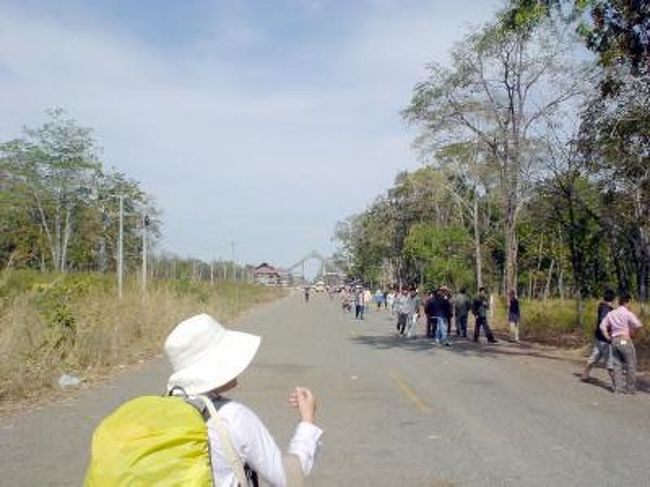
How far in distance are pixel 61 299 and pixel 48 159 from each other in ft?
103

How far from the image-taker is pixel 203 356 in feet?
10.6

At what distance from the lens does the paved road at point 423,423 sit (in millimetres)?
7707

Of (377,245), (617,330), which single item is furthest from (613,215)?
(377,245)

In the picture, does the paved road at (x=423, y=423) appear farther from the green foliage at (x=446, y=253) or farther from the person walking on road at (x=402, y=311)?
the green foliage at (x=446, y=253)

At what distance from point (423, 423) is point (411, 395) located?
8.94ft

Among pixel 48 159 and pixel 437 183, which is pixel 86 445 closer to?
pixel 48 159

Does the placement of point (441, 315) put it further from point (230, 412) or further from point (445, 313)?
point (230, 412)

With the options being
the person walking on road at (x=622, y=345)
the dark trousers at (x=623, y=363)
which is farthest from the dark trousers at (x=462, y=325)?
the dark trousers at (x=623, y=363)

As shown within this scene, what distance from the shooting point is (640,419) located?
11117 millimetres

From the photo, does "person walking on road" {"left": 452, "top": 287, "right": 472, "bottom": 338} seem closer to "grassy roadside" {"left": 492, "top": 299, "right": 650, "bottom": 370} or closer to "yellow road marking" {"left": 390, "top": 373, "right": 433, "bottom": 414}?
"grassy roadside" {"left": 492, "top": 299, "right": 650, "bottom": 370}

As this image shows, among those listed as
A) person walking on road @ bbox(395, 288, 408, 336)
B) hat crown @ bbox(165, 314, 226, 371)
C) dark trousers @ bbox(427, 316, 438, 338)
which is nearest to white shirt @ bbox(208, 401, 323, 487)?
hat crown @ bbox(165, 314, 226, 371)

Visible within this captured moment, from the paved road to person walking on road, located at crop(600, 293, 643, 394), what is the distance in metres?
0.33

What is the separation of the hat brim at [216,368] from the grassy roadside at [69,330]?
32.8ft

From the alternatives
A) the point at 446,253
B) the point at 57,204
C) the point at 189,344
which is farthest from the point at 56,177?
the point at 189,344
